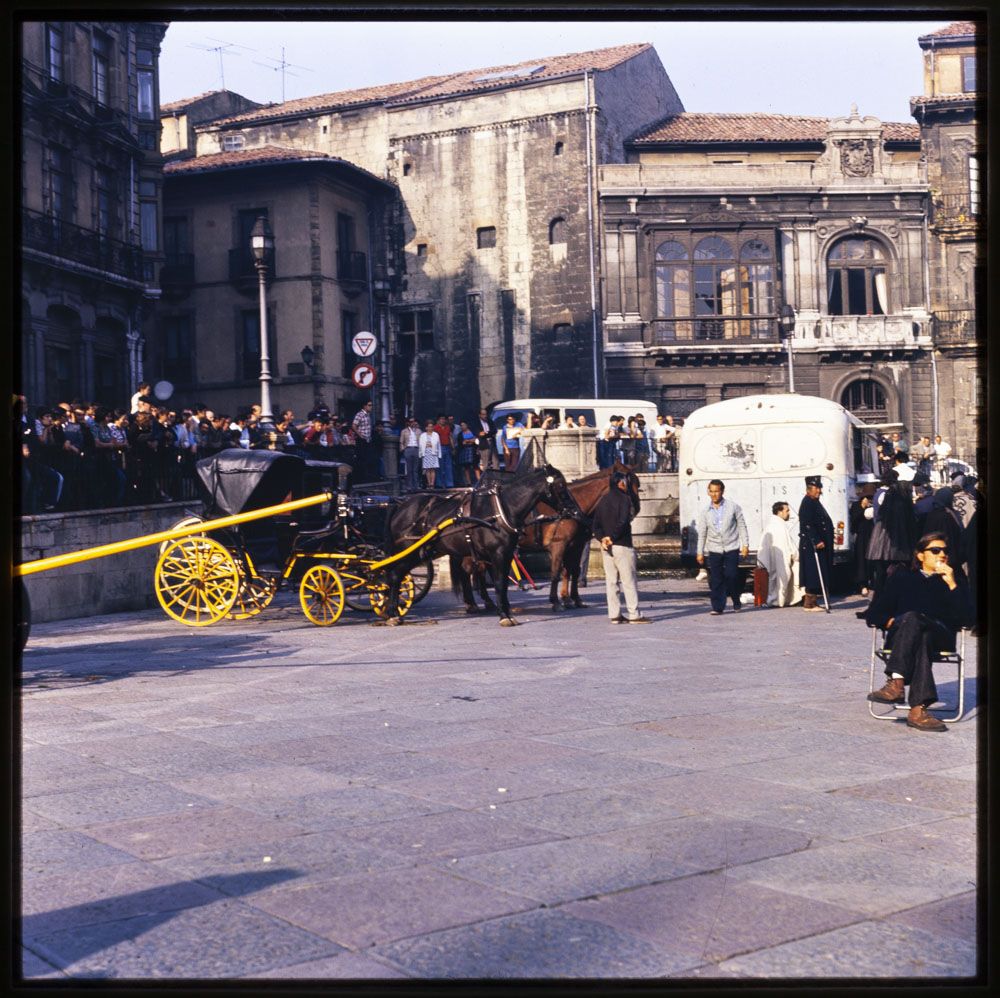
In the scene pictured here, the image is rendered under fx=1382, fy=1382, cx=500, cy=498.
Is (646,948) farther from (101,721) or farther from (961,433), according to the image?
(961,433)

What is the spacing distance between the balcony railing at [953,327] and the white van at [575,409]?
12726 mm

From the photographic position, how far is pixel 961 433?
4569 centimetres

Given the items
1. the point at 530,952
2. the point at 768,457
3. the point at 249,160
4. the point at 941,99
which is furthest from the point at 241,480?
the point at 941,99

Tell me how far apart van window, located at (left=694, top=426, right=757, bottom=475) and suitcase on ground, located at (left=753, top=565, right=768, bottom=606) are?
116 inches

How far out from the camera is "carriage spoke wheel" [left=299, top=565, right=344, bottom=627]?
17438 millimetres

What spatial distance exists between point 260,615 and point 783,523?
7950mm

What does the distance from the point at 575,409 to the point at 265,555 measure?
67.1 ft

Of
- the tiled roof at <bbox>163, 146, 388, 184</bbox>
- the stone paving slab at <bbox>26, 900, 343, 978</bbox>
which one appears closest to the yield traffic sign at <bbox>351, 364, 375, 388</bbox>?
the tiled roof at <bbox>163, 146, 388, 184</bbox>

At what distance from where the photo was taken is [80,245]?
33500 millimetres

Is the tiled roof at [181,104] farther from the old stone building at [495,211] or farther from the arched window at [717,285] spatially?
the arched window at [717,285]

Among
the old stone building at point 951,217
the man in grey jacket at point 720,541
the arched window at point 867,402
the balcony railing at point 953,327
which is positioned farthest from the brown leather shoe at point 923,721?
the balcony railing at point 953,327

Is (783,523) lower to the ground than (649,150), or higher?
lower

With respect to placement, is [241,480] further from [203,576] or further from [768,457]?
[768,457]

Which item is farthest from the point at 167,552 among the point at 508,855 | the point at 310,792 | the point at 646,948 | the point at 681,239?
the point at 681,239
